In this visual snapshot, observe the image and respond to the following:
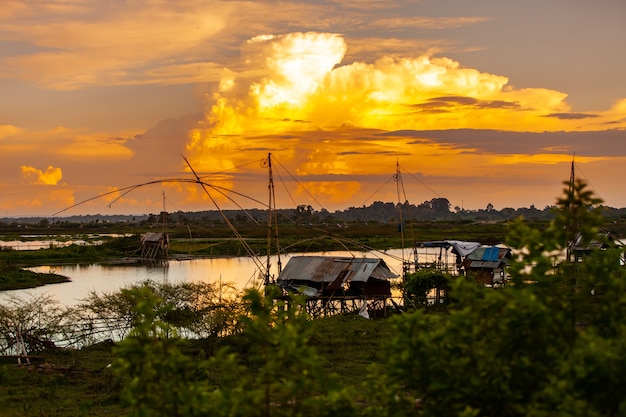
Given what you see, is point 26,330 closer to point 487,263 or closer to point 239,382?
point 239,382

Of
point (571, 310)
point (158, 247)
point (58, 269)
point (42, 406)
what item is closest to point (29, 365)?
point (42, 406)

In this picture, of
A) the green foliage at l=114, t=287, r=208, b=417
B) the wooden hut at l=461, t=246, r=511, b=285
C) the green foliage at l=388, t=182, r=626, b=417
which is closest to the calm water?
the wooden hut at l=461, t=246, r=511, b=285

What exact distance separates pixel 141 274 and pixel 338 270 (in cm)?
2022

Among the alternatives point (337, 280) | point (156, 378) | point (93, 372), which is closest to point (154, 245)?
point (337, 280)

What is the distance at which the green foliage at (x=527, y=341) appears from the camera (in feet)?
13.3

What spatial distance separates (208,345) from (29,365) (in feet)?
13.9

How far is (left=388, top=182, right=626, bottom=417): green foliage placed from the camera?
4055 mm

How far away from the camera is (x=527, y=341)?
14.3 feet

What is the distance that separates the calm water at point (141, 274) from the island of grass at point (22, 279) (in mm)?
781

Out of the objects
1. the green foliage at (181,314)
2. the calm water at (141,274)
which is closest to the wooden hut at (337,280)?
the green foliage at (181,314)

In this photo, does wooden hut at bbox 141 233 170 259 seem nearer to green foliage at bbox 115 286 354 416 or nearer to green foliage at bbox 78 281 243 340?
green foliage at bbox 78 281 243 340

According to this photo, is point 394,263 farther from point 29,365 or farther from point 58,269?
point 29,365

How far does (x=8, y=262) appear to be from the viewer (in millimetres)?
45094

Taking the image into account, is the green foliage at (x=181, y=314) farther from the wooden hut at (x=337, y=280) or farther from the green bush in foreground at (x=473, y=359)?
the green bush in foreground at (x=473, y=359)
